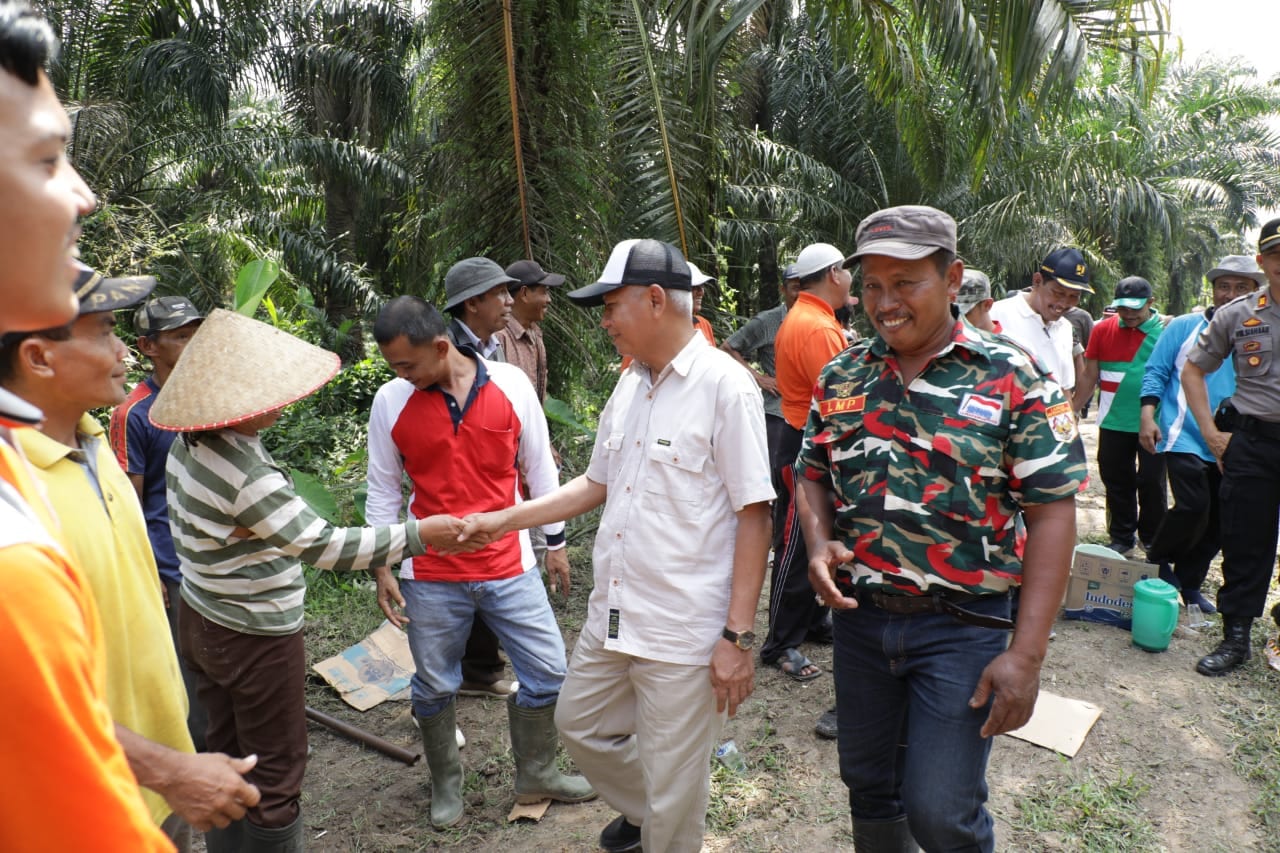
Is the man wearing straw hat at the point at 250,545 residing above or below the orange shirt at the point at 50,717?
below

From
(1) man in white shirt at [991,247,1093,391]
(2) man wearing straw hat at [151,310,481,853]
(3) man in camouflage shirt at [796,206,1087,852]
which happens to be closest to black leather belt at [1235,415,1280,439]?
(1) man in white shirt at [991,247,1093,391]

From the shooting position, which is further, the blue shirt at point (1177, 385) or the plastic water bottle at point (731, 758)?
the blue shirt at point (1177, 385)

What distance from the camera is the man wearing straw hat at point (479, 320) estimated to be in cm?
411

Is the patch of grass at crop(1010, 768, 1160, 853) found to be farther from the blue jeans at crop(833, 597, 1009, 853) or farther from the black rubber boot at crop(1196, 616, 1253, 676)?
the black rubber boot at crop(1196, 616, 1253, 676)

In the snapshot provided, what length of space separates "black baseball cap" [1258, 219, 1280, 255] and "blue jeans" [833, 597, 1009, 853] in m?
2.91

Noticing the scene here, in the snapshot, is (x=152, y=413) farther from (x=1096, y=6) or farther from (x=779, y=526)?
(x=1096, y=6)

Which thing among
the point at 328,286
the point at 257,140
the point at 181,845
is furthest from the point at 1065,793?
the point at 328,286

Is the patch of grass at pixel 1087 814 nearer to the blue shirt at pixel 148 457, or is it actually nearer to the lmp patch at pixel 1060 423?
the lmp patch at pixel 1060 423

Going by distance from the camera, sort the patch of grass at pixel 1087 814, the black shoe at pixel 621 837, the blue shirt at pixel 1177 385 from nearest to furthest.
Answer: the black shoe at pixel 621 837
the patch of grass at pixel 1087 814
the blue shirt at pixel 1177 385

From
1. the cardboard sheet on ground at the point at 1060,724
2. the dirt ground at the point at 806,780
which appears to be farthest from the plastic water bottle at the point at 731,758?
the cardboard sheet on ground at the point at 1060,724

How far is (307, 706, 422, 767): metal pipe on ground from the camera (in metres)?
3.79

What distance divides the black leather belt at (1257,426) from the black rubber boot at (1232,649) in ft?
3.40

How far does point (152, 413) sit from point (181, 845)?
1.20m

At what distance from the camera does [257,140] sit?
1068cm
